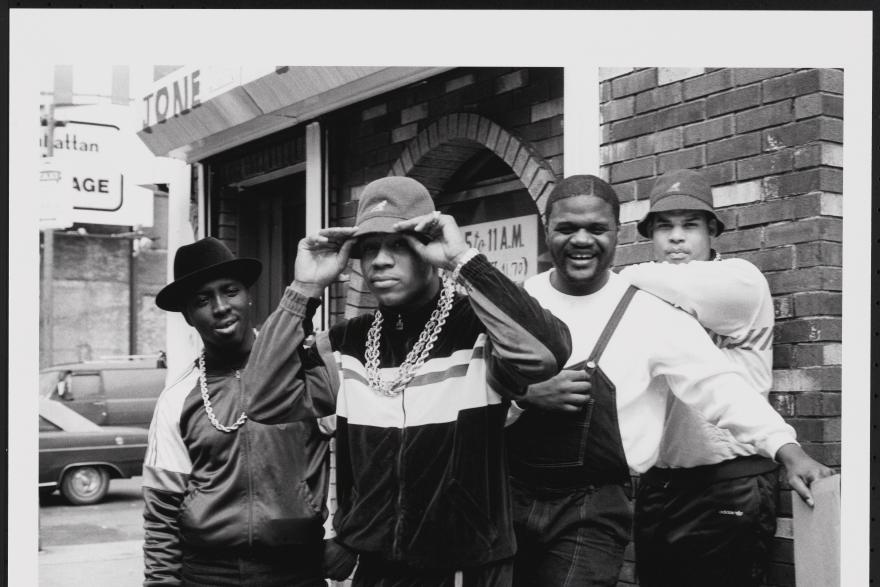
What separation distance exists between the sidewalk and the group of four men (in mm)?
4801

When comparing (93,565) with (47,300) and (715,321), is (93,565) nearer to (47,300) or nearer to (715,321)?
(715,321)

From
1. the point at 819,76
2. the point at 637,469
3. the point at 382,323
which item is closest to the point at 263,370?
the point at 382,323

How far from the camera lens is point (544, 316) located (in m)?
2.53

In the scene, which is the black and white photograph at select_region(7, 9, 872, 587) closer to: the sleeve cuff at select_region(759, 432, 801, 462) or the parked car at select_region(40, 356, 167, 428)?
the sleeve cuff at select_region(759, 432, 801, 462)

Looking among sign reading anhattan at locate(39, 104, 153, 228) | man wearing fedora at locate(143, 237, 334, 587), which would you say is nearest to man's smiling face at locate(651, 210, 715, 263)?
man wearing fedora at locate(143, 237, 334, 587)

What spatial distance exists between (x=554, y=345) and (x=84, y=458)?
1083cm

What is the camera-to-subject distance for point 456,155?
6.14 m

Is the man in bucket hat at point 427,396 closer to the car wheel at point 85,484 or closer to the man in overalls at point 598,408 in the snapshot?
the man in overalls at point 598,408

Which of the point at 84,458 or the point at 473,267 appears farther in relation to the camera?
the point at 84,458

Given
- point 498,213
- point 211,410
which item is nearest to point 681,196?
point 211,410

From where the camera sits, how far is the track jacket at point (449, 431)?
8.21 feet

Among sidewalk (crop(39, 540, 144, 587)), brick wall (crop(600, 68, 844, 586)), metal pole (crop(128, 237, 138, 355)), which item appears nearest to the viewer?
brick wall (crop(600, 68, 844, 586))

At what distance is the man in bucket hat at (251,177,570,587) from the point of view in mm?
2521

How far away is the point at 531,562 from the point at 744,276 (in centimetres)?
110
